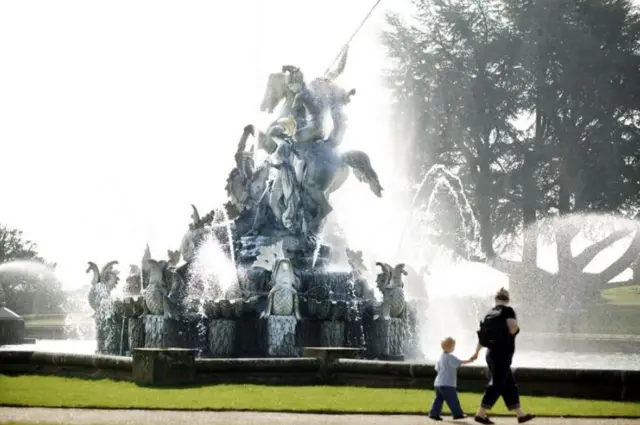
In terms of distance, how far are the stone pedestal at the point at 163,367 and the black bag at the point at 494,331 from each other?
5061 millimetres

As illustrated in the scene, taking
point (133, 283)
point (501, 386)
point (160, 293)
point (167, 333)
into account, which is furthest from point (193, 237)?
point (501, 386)

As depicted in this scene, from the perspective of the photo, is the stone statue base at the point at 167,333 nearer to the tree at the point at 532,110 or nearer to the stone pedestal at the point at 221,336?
the stone pedestal at the point at 221,336

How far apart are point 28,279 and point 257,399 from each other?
47452 mm

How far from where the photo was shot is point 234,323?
22469 millimetres

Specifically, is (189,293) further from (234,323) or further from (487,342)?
(487,342)

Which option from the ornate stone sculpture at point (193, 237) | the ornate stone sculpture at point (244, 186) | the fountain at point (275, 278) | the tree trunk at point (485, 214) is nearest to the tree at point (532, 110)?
the tree trunk at point (485, 214)

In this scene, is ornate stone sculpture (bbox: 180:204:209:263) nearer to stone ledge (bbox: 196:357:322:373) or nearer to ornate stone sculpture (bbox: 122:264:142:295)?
ornate stone sculpture (bbox: 122:264:142:295)

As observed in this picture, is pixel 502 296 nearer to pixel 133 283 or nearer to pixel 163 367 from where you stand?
pixel 163 367

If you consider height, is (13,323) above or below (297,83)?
below

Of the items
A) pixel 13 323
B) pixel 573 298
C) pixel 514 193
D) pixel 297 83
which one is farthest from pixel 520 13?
pixel 13 323

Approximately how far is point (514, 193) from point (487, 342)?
36.4 metres

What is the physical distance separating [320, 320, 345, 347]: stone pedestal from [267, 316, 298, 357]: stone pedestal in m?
0.70

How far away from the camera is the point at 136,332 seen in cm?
2311

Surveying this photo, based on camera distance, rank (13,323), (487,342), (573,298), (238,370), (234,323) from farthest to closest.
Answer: (573,298) → (13,323) → (234,323) → (238,370) → (487,342)
